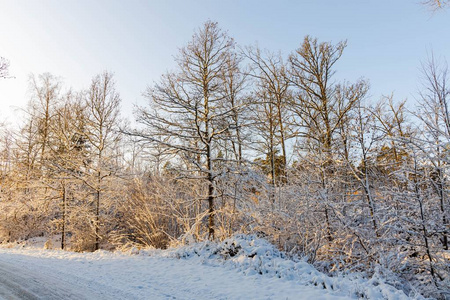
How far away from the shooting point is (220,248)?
7.93 m

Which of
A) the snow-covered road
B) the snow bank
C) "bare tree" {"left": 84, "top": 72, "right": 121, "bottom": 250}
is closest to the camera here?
the snow-covered road

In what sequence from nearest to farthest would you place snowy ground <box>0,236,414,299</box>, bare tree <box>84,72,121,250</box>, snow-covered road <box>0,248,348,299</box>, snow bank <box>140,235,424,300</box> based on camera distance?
snow-covered road <box>0,248,348,299</box>, snowy ground <box>0,236,414,299</box>, snow bank <box>140,235,424,300</box>, bare tree <box>84,72,121,250</box>

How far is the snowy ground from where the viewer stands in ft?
14.7

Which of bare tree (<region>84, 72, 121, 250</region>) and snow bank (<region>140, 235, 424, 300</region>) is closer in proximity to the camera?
snow bank (<region>140, 235, 424, 300</region>)

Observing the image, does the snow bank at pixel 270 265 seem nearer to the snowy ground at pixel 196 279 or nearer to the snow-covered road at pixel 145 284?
the snowy ground at pixel 196 279

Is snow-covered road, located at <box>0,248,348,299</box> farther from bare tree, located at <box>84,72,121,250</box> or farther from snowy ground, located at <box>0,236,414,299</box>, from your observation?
bare tree, located at <box>84,72,121,250</box>

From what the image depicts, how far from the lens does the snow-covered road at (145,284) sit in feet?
14.4

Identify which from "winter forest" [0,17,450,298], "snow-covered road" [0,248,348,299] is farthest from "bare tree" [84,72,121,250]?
"snow-covered road" [0,248,348,299]

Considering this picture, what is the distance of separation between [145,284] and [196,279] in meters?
1.12

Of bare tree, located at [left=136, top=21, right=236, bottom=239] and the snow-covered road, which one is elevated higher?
bare tree, located at [left=136, top=21, right=236, bottom=239]

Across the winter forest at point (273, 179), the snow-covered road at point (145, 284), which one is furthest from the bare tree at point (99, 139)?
the snow-covered road at point (145, 284)

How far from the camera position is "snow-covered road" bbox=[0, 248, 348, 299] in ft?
14.4

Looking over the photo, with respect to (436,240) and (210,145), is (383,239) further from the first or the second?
(210,145)

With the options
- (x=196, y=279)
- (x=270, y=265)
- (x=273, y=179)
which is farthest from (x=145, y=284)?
(x=273, y=179)
